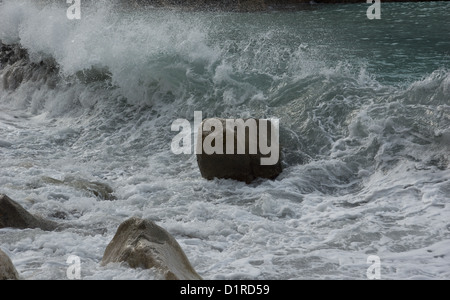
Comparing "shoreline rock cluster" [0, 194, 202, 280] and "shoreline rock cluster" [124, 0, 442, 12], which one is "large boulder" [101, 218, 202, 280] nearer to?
"shoreline rock cluster" [0, 194, 202, 280]

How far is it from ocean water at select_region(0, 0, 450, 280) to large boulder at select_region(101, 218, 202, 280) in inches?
3.8

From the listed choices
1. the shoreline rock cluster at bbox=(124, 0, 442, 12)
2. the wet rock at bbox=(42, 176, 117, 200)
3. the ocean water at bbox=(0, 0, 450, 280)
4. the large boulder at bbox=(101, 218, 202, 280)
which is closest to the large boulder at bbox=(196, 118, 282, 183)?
the ocean water at bbox=(0, 0, 450, 280)

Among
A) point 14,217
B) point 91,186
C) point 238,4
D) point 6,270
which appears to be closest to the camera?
point 6,270

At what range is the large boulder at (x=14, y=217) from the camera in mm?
4953

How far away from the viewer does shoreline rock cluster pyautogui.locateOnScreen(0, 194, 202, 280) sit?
372 centimetres

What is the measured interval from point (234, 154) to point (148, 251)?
2652 millimetres

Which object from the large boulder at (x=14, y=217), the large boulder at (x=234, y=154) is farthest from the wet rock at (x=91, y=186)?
the large boulder at (x=14, y=217)

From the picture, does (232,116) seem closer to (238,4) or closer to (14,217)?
(14,217)

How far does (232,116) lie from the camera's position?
8.42m

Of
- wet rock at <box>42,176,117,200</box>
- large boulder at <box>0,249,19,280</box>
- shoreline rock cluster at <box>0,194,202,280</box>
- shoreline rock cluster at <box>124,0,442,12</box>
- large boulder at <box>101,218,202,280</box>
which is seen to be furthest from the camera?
shoreline rock cluster at <box>124,0,442,12</box>

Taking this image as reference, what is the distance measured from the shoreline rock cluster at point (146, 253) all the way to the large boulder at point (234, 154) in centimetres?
232

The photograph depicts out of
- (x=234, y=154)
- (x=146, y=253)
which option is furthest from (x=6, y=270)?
(x=234, y=154)

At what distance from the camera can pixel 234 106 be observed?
864 centimetres

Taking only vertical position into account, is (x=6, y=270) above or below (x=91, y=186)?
below
